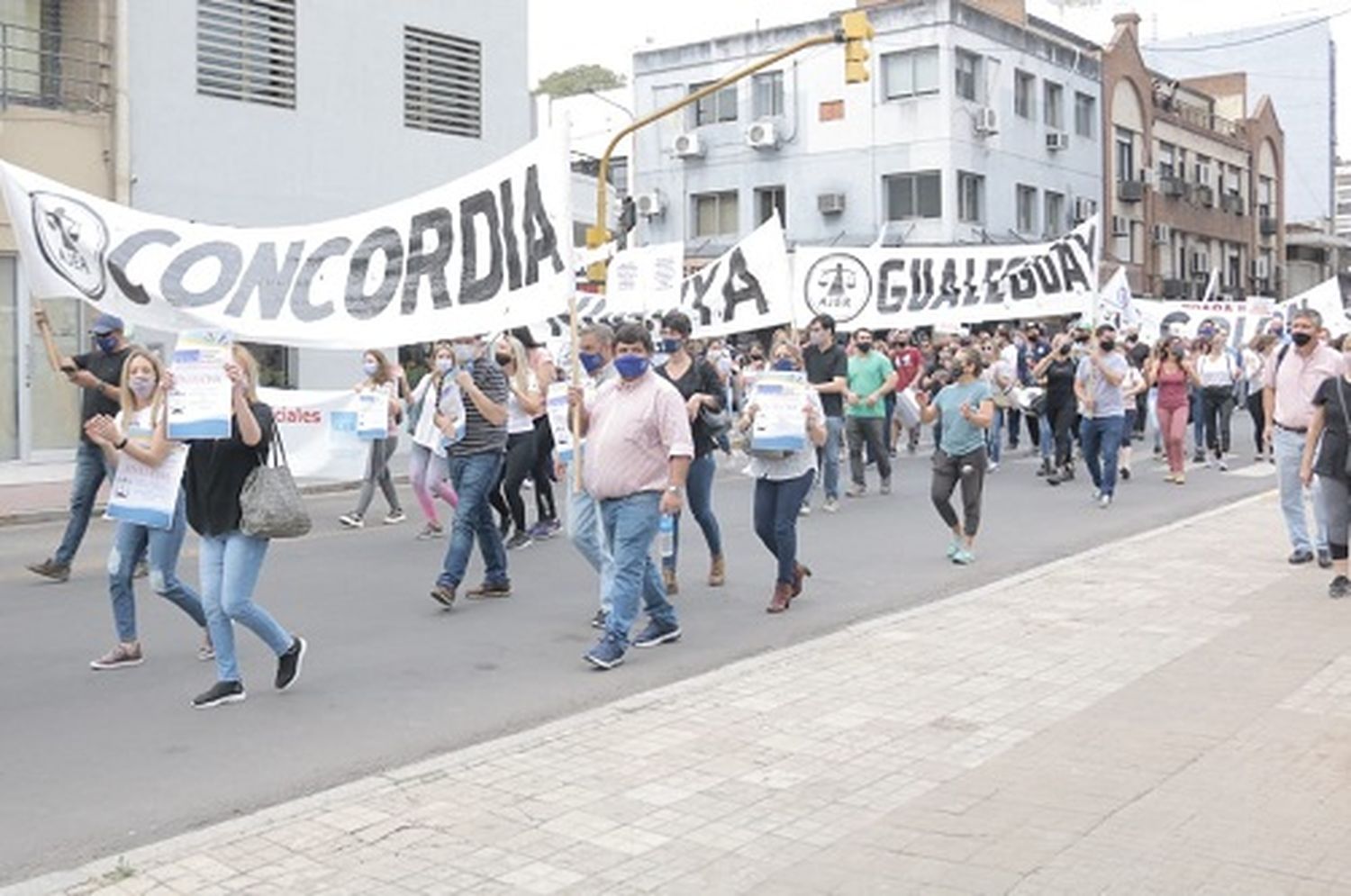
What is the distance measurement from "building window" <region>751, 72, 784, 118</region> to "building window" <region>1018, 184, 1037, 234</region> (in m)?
7.46

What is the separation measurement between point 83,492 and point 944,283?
12.0m

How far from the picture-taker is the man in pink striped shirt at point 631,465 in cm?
786

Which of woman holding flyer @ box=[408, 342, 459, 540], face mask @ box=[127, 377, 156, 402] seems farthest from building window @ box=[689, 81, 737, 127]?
face mask @ box=[127, 377, 156, 402]

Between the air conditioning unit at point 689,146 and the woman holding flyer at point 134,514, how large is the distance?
37689 mm

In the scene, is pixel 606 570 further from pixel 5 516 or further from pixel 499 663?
pixel 5 516

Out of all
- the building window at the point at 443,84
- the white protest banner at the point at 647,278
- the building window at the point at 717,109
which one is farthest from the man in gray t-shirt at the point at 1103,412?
the building window at the point at 717,109

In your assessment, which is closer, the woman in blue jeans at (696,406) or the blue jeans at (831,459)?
the woman in blue jeans at (696,406)

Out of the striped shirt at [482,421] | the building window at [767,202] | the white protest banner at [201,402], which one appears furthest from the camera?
the building window at [767,202]

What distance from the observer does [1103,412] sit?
15.5 m

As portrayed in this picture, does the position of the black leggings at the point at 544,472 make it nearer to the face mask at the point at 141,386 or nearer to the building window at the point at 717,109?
the face mask at the point at 141,386

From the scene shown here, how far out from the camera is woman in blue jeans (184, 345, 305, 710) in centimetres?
698

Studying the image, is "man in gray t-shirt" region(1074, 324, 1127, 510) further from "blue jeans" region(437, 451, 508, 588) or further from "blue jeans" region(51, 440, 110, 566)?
"blue jeans" region(51, 440, 110, 566)

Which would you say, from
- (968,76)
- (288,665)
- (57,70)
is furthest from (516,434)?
(968,76)

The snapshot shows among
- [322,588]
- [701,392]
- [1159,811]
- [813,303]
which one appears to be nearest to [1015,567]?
[701,392]
